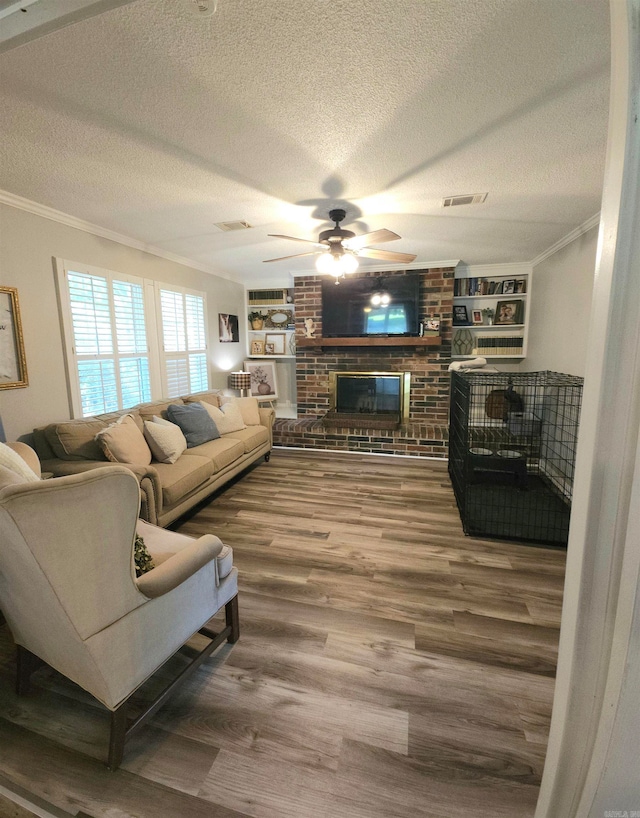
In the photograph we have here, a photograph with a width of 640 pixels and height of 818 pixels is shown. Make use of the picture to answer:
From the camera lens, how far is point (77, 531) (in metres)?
0.96

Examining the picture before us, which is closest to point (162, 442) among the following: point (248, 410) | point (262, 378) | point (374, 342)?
point (248, 410)

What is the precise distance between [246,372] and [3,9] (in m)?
4.55

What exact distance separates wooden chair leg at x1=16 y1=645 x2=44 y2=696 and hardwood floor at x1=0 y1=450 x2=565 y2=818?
46mm

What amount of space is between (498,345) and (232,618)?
467 cm

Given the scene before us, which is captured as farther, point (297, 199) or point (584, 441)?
point (297, 199)

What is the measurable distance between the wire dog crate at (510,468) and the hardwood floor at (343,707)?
12.8 inches

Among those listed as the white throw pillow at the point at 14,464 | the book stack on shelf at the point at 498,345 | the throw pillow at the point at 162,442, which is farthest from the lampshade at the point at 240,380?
the white throw pillow at the point at 14,464

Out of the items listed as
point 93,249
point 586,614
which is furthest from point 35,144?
point 586,614

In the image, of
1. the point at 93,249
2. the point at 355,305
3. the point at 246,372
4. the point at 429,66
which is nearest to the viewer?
the point at 429,66

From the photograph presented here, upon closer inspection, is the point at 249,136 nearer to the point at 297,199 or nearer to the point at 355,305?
the point at 297,199

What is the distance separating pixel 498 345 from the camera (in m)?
4.74

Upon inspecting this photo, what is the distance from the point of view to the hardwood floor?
1097 millimetres

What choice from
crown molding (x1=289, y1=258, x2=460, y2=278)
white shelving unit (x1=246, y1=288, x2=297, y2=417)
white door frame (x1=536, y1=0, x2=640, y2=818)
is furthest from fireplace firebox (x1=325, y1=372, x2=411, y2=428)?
white door frame (x1=536, y1=0, x2=640, y2=818)

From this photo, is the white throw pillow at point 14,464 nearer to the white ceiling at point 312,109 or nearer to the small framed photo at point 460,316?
the white ceiling at point 312,109
